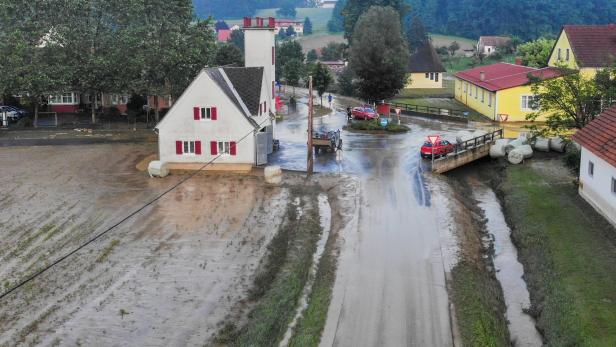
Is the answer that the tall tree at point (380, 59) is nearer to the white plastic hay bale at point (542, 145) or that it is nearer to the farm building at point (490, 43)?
the white plastic hay bale at point (542, 145)

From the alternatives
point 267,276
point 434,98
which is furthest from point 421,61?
point 267,276

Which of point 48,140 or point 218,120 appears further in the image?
point 48,140

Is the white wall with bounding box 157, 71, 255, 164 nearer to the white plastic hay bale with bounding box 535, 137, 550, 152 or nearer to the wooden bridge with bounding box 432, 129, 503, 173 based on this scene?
the wooden bridge with bounding box 432, 129, 503, 173

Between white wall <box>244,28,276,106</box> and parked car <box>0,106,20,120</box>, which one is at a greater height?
white wall <box>244,28,276,106</box>

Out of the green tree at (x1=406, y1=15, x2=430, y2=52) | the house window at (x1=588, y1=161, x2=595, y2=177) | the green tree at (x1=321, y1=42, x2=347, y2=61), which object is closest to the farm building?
the green tree at (x1=406, y1=15, x2=430, y2=52)

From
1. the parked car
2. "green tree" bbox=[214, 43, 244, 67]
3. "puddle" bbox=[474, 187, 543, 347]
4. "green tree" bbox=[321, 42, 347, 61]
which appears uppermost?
"green tree" bbox=[321, 42, 347, 61]

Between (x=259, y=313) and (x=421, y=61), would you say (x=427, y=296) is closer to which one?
(x=259, y=313)

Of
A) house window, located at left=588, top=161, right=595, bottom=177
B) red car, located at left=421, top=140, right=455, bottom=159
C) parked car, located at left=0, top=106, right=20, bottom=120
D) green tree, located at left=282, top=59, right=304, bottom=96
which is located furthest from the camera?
green tree, located at left=282, top=59, right=304, bottom=96
